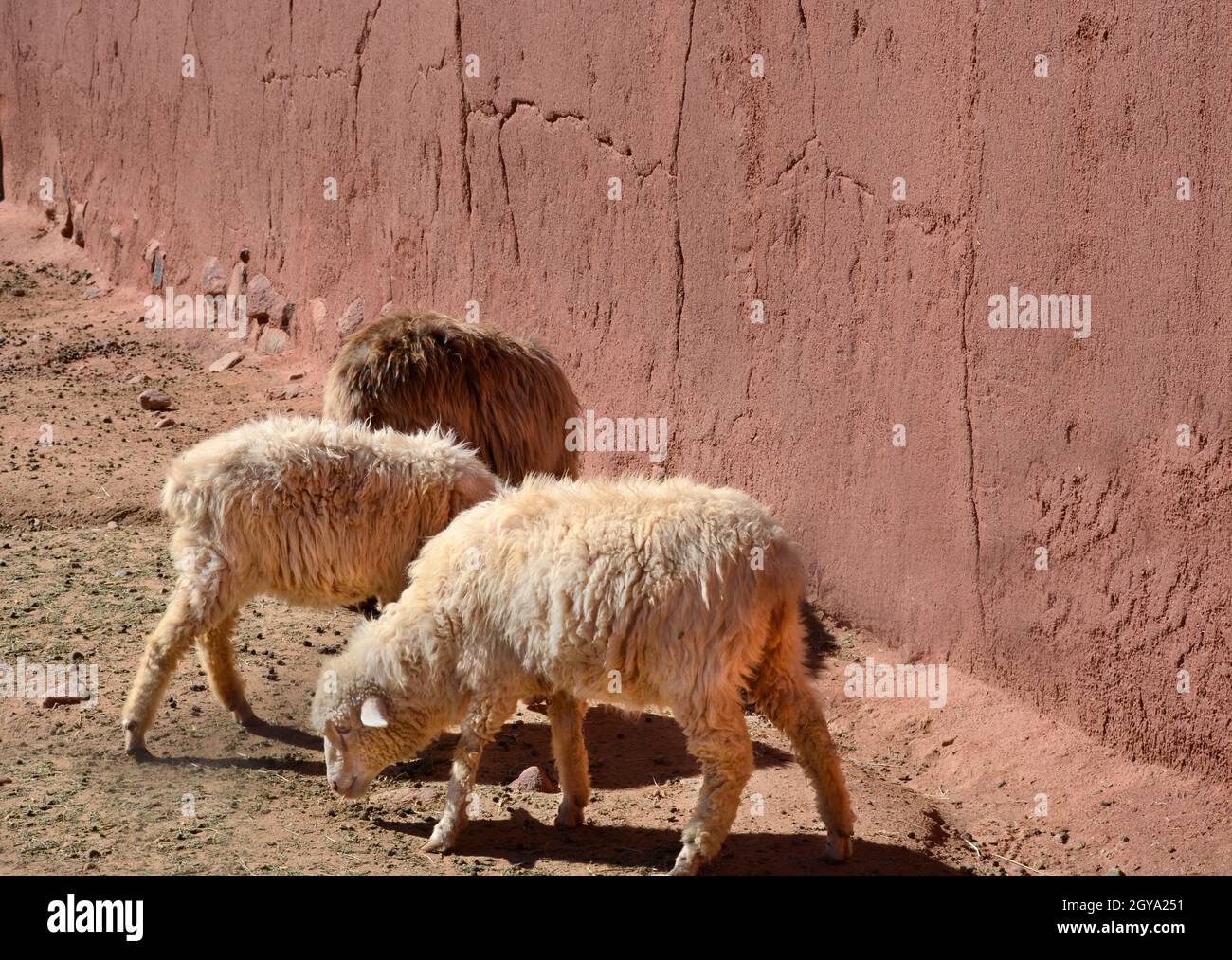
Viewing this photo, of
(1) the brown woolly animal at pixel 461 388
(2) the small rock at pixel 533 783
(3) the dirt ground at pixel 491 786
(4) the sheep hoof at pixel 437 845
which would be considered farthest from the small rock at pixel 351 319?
(4) the sheep hoof at pixel 437 845

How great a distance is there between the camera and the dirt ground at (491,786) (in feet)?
14.7

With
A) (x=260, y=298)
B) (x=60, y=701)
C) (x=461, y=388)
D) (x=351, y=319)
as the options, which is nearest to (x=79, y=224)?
(x=260, y=298)

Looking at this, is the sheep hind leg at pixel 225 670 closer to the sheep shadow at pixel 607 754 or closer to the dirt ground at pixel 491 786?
the dirt ground at pixel 491 786

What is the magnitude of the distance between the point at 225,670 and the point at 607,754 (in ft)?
4.89

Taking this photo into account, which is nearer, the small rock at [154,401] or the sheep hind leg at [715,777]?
the sheep hind leg at [715,777]

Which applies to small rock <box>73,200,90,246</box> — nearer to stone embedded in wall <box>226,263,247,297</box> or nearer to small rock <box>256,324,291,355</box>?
stone embedded in wall <box>226,263,247,297</box>

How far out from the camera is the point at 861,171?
19.9 feet

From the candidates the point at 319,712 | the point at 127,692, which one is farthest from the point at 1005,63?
the point at 127,692

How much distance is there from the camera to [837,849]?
4.52m

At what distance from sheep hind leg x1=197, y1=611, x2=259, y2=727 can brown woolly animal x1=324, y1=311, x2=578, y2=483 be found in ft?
3.61

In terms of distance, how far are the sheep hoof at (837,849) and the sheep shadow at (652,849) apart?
24mm

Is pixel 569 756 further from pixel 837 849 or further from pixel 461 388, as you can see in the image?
pixel 461 388
